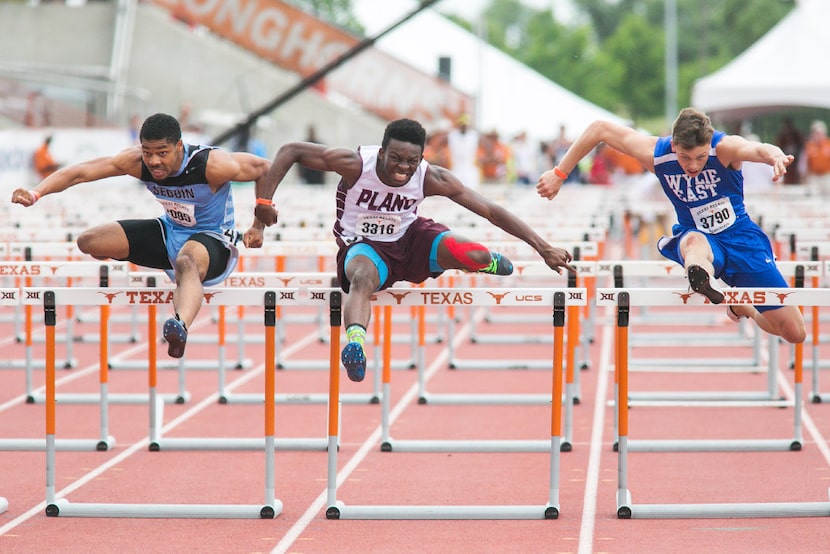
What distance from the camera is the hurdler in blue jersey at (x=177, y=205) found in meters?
6.53

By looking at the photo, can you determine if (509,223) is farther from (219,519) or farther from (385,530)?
(219,519)

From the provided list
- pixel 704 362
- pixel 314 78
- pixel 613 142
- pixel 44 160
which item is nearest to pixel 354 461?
pixel 613 142

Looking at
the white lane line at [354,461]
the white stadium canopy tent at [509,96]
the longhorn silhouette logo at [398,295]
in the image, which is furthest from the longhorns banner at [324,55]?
the longhorn silhouette logo at [398,295]

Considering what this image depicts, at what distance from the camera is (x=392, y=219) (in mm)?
6727

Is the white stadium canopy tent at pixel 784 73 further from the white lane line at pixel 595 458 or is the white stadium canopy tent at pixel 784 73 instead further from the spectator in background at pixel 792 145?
the white lane line at pixel 595 458

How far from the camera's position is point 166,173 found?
6.72 m

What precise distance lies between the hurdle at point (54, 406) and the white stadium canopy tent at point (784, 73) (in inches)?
607

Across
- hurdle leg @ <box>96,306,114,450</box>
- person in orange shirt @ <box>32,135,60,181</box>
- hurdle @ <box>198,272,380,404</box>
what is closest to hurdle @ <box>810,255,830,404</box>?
hurdle @ <box>198,272,380,404</box>

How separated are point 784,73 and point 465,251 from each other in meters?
15.3

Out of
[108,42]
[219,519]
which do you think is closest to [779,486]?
[219,519]

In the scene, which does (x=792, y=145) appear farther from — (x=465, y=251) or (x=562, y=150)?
(x=465, y=251)

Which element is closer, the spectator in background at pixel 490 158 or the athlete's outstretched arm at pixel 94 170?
the athlete's outstretched arm at pixel 94 170

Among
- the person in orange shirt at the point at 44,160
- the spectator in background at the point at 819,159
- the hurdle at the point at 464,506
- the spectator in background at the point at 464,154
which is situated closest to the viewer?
the hurdle at the point at 464,506

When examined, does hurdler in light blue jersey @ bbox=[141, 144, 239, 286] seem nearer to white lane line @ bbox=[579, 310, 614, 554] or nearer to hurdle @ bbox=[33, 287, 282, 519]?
hurdle @ bbox=[33, 287, 282, 519]
